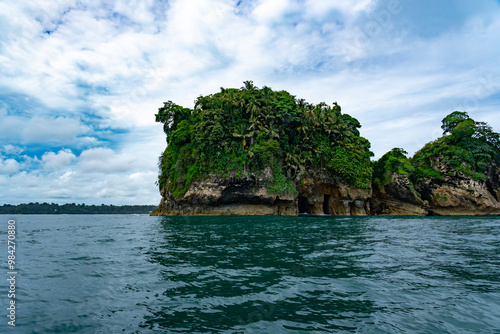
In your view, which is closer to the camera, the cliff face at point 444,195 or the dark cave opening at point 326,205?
the cliff face at point 444,195

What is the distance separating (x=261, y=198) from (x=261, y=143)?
27.4 feet

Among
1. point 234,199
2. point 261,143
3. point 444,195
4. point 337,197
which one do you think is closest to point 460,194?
point 444,195

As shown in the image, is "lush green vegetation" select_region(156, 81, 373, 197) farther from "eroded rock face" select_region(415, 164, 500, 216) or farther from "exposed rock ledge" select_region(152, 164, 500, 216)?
"eroded rock face" select_region(415, 164, 500, 216)

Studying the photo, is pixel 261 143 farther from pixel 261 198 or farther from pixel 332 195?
pixel 332 195

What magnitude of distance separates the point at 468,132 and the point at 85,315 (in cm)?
5557

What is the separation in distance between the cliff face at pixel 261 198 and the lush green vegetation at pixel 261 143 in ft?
3.83

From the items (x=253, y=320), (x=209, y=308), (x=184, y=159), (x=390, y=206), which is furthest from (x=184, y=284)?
(x=390, y=206)

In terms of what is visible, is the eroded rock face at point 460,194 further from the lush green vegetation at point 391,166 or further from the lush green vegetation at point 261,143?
the lush green vegetation at point 261,143

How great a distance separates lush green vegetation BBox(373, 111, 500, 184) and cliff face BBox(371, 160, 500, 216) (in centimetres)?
94

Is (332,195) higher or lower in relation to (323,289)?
higher

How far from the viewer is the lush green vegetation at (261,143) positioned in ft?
136

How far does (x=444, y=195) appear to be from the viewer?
4331 centimetres

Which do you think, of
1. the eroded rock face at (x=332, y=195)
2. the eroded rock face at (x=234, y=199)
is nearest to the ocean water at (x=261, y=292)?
the eroded rock face at (x=234, y=199)

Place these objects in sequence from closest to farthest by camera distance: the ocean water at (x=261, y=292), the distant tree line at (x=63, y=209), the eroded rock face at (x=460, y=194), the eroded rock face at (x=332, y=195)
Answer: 1. the ocean water at (x=261, y=292)
2. the eroded rock face at (x=460, y=194)
3. the eroded rock face at (x=332, y=195)
4. the distant tree line at (x=63, y=209)
